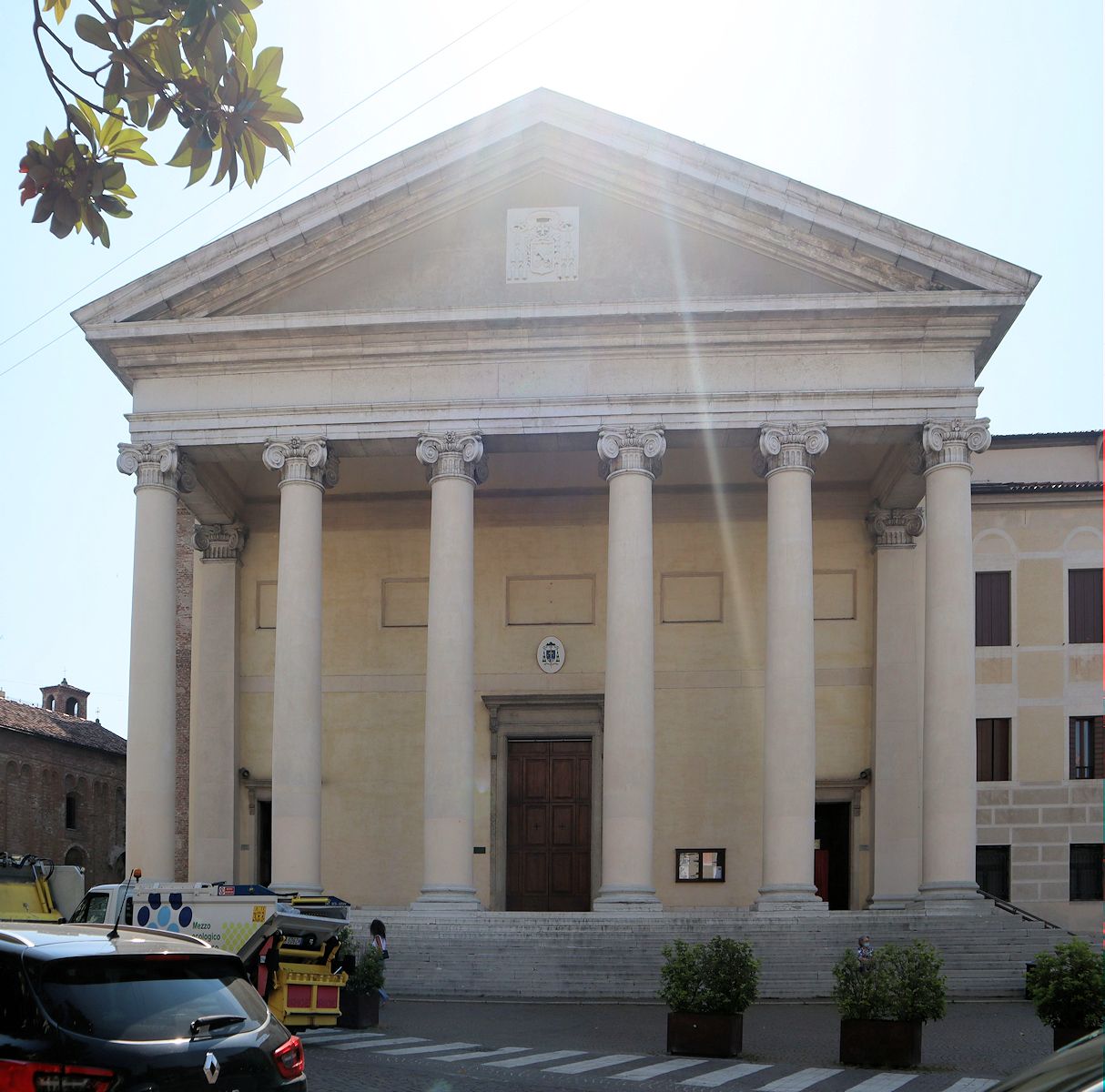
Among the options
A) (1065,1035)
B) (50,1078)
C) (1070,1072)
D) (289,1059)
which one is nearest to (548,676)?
(1065,1035)

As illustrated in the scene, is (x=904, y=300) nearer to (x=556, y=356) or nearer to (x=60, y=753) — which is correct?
(x=556, y=356)

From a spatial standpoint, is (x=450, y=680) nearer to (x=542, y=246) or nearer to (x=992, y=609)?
(x=542, y=246)

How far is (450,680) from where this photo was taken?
3133 centimetres

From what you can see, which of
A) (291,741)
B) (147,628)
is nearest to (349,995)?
(291,741)

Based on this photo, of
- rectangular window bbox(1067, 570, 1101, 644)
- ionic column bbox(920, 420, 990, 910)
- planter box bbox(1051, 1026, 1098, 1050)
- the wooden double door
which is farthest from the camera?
rectangular window bbox(1067, 570, 1101, 644)

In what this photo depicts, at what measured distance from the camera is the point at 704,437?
106 ft

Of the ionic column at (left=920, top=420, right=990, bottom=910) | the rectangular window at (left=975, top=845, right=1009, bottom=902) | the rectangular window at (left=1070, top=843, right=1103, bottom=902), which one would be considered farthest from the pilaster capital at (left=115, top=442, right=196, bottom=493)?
the rectangular window at (left=1070, top=843, right=1103, bottom=902)

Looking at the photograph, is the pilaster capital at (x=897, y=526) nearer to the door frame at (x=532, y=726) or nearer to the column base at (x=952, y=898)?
the door frame at (x=532, y=726)

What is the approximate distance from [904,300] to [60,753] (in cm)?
4207

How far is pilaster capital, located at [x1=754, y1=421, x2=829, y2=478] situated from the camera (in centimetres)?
3153

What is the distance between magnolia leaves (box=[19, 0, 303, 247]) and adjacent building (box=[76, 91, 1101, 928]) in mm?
24489

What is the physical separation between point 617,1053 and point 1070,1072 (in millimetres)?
15428

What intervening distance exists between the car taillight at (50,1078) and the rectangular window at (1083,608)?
112 ft

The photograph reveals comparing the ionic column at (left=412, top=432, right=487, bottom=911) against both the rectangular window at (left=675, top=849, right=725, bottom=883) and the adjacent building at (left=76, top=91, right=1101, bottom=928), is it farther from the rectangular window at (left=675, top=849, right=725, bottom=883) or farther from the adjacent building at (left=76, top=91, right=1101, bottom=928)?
the rectangular window at (left=675, top=849, right=725, bottom=883)
